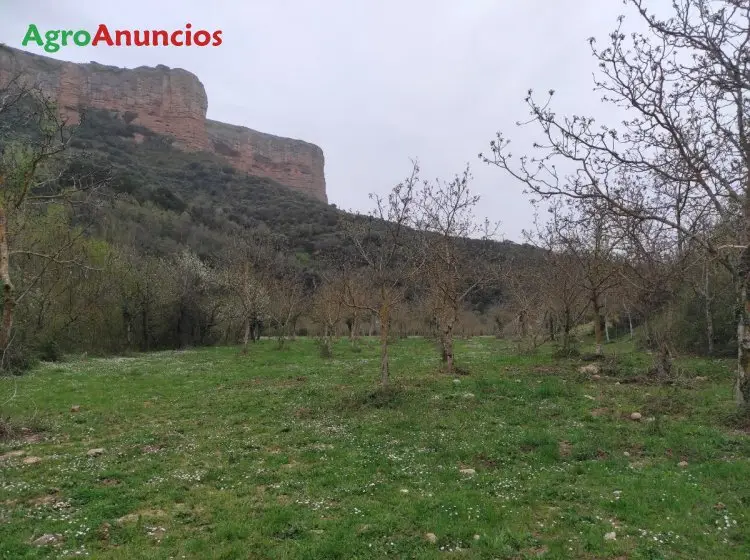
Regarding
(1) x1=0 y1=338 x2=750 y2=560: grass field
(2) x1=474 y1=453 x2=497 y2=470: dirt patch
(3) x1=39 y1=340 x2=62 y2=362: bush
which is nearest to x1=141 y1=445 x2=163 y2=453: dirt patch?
(1) x1=0 y1=338 x2=750 y2=560: grass field

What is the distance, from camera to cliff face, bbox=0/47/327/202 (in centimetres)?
12888

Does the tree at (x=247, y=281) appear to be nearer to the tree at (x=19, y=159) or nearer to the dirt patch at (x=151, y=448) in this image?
the tree at (x=19, y=159)

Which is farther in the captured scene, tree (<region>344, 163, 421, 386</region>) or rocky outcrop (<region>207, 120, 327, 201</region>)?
rocky outcrop (<region>207, 120, 327, 201</region>)

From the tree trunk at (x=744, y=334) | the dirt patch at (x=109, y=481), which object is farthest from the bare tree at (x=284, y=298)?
the tree trunk at (x=744, y=334)

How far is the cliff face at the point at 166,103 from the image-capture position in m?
129

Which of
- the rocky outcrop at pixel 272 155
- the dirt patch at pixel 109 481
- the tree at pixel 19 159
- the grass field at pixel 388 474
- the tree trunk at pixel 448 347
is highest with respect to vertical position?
the rocky outcrop at pixel 272 155

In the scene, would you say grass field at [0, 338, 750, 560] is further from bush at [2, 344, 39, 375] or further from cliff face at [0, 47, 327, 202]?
cliff face at [0, 47, 327, 202]

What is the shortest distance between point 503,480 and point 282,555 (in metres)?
3.87

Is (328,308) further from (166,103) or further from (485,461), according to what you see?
(166,103)

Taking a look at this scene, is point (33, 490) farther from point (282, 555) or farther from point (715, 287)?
point (715, 287)

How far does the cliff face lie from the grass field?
4939 inches

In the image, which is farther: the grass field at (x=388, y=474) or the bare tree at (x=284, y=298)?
the bare tree at (x=284, y=298)

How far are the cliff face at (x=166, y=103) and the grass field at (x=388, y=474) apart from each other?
125443mm

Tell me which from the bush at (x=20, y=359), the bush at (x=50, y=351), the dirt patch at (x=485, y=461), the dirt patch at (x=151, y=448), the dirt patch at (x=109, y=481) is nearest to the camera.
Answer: the dirt patch at (x=109, y=481)
